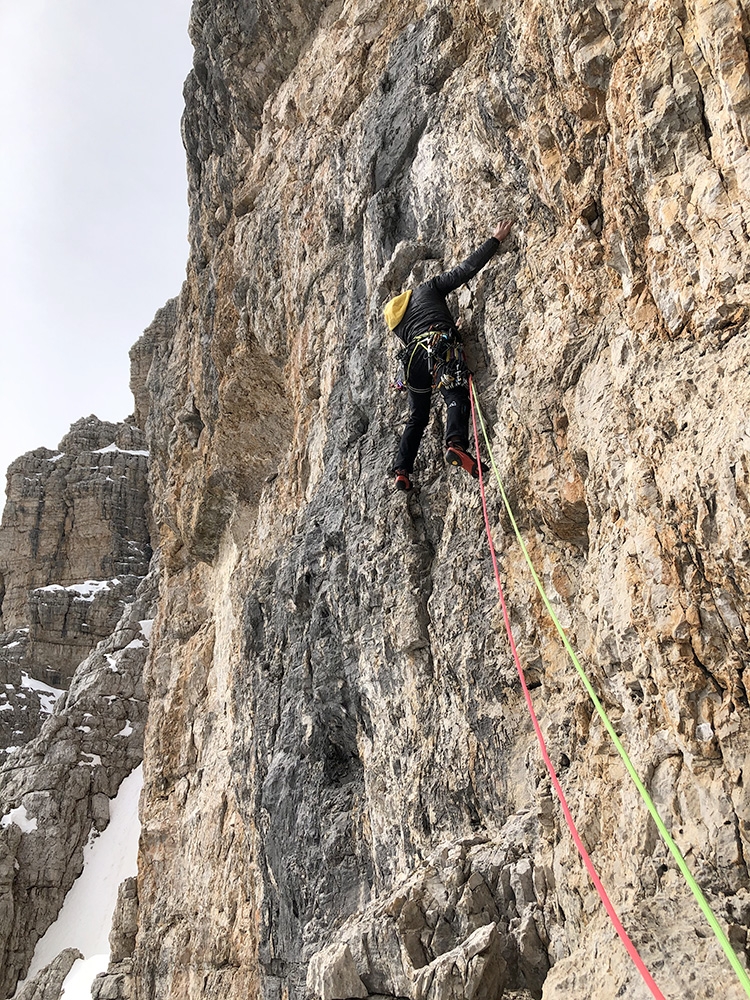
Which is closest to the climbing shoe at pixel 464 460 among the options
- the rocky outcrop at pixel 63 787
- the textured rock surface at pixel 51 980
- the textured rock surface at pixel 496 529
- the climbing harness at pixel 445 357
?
the textured rock surface at pixel 496 529

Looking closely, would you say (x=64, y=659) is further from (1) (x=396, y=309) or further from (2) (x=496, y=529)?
(2) (x=496, y=529)

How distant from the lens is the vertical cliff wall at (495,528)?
3459 mm

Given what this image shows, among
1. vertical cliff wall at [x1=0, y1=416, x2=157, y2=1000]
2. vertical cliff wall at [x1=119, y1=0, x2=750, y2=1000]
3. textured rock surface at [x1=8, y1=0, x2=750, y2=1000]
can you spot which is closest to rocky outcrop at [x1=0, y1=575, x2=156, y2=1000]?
vertical cliff wall at [x1=0, y1=416, x2=157, y2=1000]

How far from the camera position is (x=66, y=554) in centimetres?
4541

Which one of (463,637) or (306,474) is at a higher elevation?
(306,474)

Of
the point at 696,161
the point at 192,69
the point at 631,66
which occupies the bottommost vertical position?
the point at 696,161

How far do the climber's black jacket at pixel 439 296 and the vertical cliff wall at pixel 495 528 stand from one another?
0.55 ft

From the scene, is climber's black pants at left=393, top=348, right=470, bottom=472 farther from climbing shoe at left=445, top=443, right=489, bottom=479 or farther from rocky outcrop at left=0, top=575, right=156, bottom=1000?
rocky outcrop at left=0, top=575, right=156, bottom=1000

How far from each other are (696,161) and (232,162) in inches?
410

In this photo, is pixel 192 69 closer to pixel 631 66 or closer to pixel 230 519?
pixel 230 519

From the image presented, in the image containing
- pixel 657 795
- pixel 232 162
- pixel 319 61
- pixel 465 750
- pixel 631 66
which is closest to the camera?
pixel 657 795

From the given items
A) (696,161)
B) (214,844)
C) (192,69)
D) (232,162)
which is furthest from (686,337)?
(192,69)

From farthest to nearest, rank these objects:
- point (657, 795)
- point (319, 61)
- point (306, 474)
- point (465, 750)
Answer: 1. point (319, 61)
2. point (306, 474)
3. point (465, 750)
4. point (657, 795)

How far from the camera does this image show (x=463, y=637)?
17.9 ft
